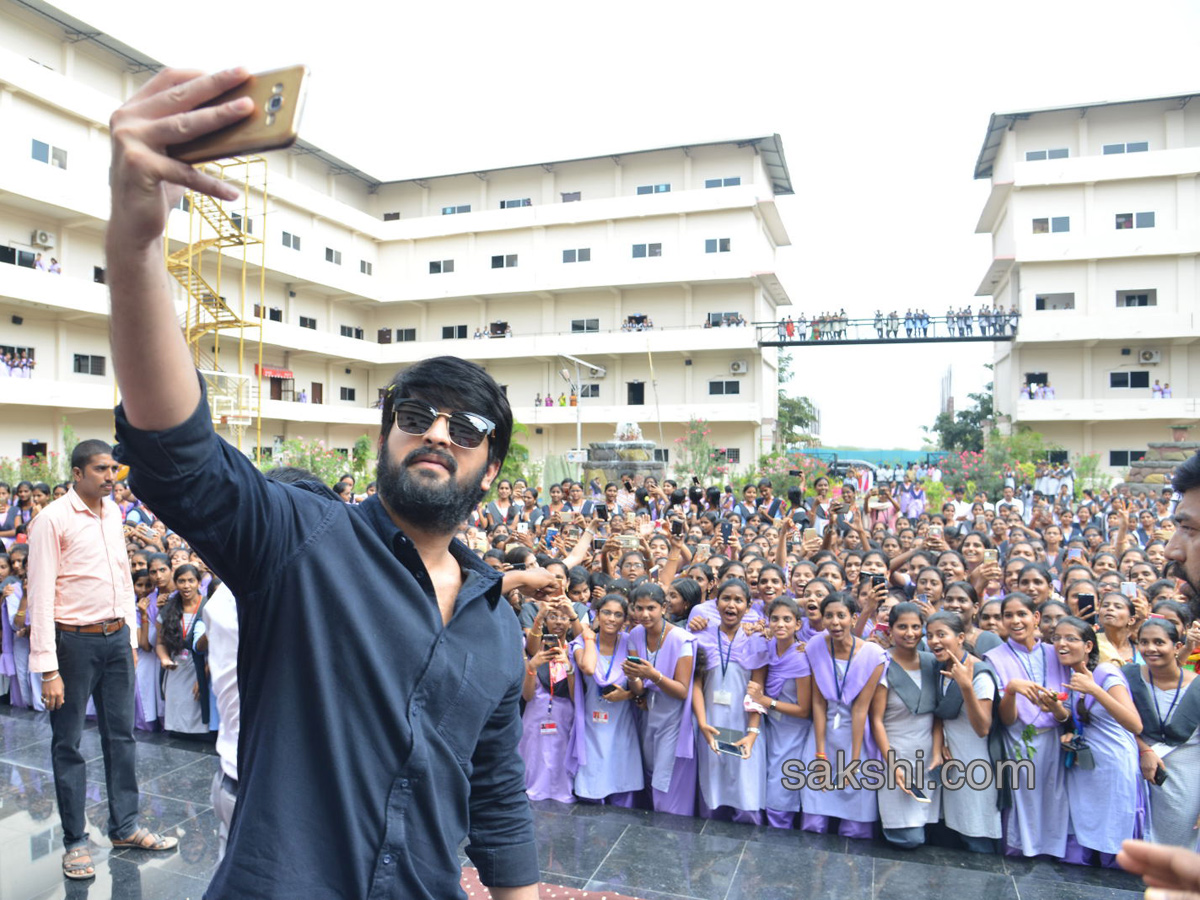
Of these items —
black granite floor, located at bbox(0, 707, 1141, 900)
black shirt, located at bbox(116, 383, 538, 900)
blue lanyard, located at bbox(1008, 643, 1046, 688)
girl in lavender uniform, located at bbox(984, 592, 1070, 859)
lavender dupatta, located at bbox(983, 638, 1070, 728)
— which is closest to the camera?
black shirt, located at bbox(116, 383, 538, 900)

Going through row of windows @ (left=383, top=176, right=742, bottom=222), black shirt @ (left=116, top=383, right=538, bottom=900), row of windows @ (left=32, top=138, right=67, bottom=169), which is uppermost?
row of windows @ (left=383, top=176, right=742, bottom=222)

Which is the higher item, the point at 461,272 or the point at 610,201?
the point at 610,201

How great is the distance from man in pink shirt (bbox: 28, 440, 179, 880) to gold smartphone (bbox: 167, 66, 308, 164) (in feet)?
11.2

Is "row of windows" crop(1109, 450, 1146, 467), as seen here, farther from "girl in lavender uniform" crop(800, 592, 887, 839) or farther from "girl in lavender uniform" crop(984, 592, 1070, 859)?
"girl in lavender uniform" crop(800, 592, 887, 839)

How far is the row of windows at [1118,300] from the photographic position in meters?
29.0

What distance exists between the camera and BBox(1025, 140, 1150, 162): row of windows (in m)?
29.5

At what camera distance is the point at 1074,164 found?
29.0 metres

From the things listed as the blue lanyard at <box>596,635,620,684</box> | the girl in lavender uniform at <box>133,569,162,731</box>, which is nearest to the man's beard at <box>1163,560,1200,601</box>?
the blue lanyard at <box>596,635,620,684</box>

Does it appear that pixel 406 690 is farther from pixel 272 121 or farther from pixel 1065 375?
pixel 1065 375

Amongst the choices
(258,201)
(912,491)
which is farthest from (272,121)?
(258,201)

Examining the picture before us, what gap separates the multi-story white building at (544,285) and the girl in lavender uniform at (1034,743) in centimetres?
Result: 2443

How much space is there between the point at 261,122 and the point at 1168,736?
16.3ft

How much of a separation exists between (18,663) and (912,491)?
13612mm

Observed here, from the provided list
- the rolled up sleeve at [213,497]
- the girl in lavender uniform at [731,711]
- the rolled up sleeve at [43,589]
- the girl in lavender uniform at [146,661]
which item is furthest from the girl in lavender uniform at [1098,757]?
the girl in lavender uniform at [146,661]
